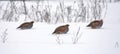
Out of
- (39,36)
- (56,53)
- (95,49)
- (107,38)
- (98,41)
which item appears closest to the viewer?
(56,53)

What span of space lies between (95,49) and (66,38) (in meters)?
0.82

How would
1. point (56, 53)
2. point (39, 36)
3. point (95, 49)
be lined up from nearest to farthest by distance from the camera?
point (56, 53) → point (95, 49) → point (39, 36)

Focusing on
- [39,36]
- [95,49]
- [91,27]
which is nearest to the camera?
[95,49]

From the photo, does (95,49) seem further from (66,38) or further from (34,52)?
(66,38)

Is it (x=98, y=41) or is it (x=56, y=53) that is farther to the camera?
(x=98, y=41)

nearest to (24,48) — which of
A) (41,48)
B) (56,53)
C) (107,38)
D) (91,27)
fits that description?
(41,48)

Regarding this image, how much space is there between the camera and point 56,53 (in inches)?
91.5

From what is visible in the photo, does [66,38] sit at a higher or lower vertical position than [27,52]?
lower

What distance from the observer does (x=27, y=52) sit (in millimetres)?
2359

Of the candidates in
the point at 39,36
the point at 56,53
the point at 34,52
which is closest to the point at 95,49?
the point at 56,53

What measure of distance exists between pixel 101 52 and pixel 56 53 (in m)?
0.38

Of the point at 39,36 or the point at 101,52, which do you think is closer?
A: the point at 101,52

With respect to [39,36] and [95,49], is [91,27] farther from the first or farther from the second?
[95,49]

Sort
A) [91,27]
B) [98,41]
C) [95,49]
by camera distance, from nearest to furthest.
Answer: [95,49], [98,41], [91,27]
